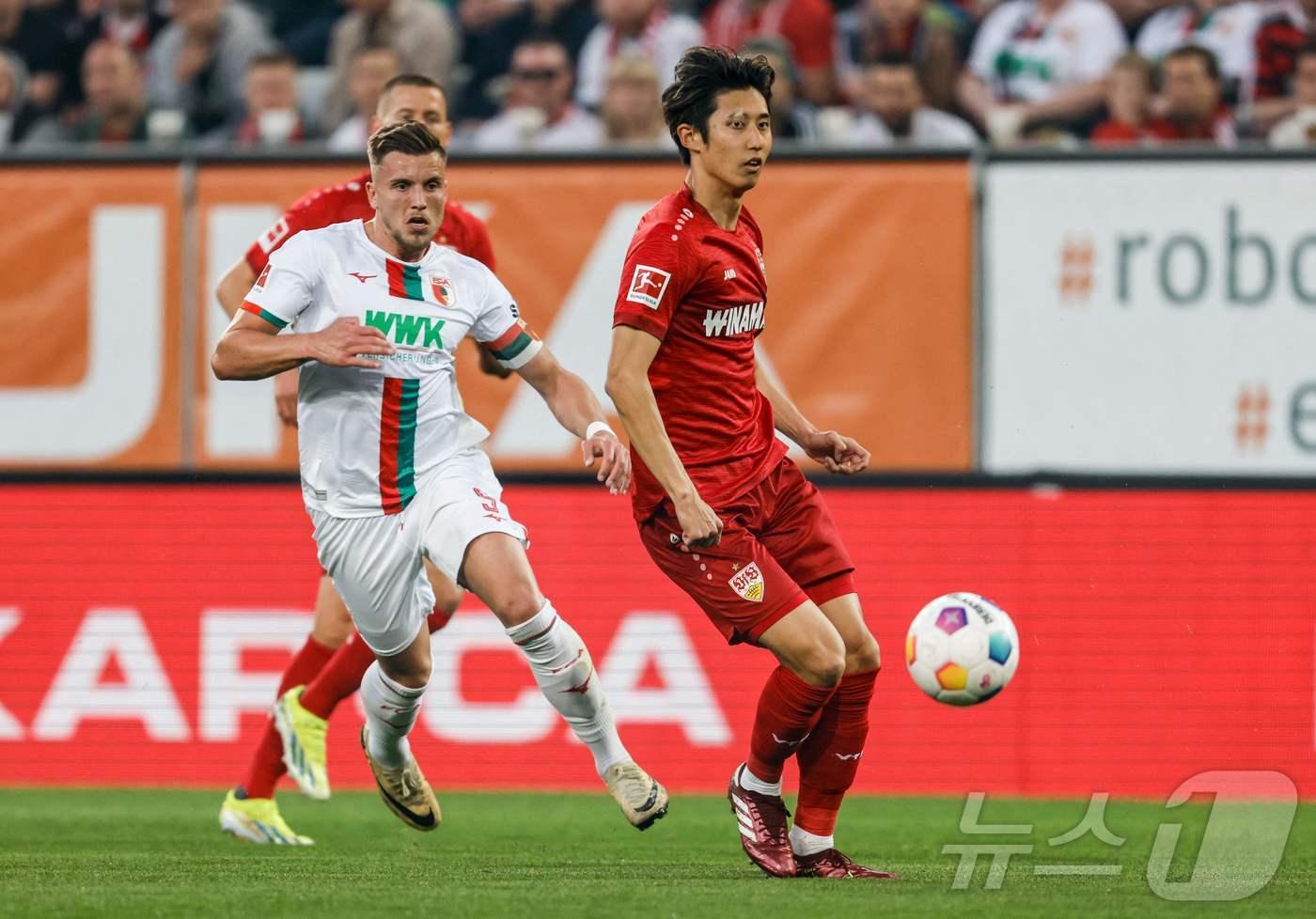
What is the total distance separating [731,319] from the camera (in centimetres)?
691

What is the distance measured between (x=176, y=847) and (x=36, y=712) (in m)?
2.68

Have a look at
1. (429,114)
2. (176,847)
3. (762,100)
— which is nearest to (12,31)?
(429,114)

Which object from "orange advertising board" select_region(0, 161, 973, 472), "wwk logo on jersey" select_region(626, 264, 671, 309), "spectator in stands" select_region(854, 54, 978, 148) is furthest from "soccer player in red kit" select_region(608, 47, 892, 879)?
"spectator in stands" select_region(854, 54, 978, 148)

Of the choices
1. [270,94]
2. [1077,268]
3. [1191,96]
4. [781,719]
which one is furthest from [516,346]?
[270,94]

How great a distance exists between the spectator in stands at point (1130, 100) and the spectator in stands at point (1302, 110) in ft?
2.36

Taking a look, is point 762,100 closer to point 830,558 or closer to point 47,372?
point 830,558

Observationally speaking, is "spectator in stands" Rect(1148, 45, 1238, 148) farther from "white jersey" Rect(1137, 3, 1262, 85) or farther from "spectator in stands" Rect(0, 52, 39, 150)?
"spectator in stands" Rect(0, 52, 39, 150)

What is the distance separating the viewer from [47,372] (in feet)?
38.7

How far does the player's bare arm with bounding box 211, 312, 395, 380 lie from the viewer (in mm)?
6711

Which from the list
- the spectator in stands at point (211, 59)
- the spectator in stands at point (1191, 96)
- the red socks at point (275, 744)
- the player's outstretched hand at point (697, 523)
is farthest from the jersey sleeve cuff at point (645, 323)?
the spectator in stands at point (211, 59)

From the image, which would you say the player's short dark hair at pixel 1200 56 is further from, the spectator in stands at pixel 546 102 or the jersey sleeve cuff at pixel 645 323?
the jersey sleeve cuff at pixel 645 323

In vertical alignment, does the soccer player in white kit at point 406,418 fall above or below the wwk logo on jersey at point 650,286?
below

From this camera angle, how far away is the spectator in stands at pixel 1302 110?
1138 centimetres

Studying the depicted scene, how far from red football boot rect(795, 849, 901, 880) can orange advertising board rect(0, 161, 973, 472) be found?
456 cm
